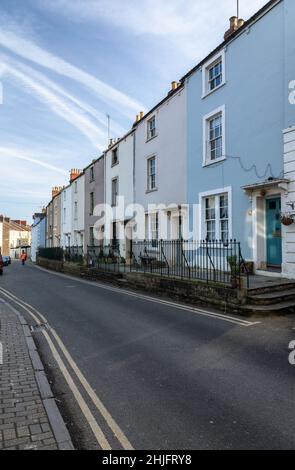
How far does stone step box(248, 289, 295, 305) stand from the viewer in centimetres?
947

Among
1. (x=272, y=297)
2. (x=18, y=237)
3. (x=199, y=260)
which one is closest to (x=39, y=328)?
(x=272, y=297)

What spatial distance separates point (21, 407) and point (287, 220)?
915cm

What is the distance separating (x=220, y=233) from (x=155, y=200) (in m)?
6.03

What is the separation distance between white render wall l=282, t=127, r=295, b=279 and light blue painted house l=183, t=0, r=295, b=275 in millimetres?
135

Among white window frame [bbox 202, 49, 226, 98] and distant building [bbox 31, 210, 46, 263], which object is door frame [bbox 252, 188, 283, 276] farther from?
distant building [bbox 31, 210, 46, 263]

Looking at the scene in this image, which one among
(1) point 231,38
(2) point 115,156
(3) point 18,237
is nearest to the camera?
(1) point 231,38

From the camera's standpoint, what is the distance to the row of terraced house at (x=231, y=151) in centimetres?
1151

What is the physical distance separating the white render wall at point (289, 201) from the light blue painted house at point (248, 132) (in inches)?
5.3

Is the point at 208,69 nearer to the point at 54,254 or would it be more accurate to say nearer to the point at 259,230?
the point at 259,230

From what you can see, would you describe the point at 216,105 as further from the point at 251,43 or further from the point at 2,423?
the point at 2,423

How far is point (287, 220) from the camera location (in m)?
10.9

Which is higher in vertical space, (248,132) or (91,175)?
(91,175)

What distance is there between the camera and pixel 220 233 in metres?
14.7

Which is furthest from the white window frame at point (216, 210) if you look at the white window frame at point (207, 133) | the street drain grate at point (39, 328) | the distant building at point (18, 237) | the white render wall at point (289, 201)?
the distant building at point (18, 237)
